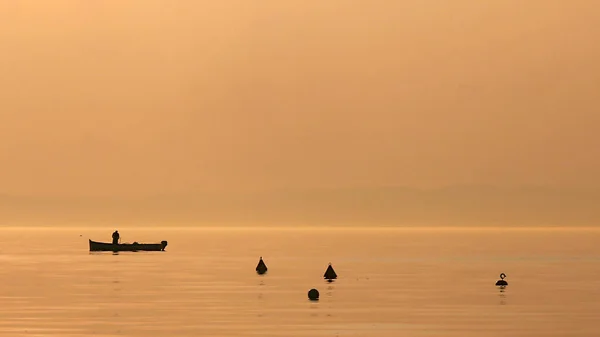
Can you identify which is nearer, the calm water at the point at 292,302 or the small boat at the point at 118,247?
the calm water at the point at 292,302

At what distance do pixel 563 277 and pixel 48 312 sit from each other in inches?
2535

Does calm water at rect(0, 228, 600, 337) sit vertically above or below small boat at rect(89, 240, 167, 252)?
below

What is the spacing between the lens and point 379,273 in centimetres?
13212

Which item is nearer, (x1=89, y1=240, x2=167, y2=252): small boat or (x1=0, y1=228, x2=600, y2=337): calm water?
(x1=0, y1=228, x2=600, y2=337): calm water

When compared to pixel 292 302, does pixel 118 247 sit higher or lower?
higher

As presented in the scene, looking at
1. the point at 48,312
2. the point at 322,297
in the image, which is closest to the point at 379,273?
the point at 322,297

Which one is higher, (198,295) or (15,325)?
(198,295)

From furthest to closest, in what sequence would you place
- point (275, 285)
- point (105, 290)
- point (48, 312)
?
1. point (275, 285)
2. point (105, 290)
3. point (48, 312)

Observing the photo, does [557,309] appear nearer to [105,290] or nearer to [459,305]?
[459,305]

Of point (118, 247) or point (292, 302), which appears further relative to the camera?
point (118, 247)

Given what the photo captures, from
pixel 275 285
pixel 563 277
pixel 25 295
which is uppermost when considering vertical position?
pixel 563 277

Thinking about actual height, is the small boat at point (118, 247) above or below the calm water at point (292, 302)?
above

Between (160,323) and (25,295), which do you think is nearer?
(160,323)

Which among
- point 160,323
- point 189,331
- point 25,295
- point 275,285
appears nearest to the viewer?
point 189,331
